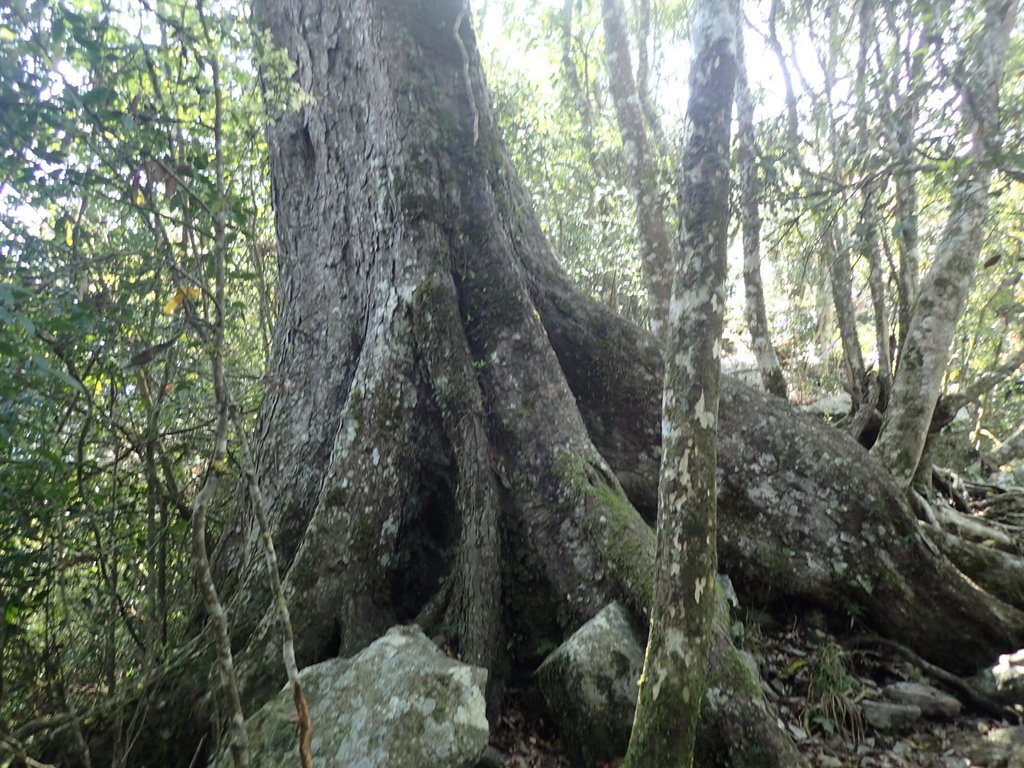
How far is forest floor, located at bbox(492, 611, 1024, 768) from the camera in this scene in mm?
4148

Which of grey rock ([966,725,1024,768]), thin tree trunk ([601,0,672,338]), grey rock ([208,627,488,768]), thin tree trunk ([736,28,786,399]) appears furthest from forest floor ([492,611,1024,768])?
thin tree trunk ([601,0,672,338])

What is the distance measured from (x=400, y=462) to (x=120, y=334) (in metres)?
2.09

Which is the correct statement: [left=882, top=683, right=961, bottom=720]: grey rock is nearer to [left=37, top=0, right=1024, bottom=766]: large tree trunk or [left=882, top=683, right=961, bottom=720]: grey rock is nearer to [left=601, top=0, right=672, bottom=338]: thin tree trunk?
[left=37, top=0, right=1024, bottom=766]: large tree trunk

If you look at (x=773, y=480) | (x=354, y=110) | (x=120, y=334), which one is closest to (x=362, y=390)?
(x=120, y=334)

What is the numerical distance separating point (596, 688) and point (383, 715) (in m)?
1.14

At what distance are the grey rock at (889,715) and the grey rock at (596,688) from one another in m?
1.69

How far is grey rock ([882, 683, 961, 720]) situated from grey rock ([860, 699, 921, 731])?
83 mm

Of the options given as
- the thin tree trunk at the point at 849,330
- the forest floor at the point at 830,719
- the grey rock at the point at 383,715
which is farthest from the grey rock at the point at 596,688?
the thin tree trunk at the point at 849,330

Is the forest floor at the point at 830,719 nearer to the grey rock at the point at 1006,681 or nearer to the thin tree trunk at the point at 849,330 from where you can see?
the grey rock at the point at 1006,681

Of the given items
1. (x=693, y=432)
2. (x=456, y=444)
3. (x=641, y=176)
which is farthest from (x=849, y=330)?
(x=693, y=432)

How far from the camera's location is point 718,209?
340 centimetres

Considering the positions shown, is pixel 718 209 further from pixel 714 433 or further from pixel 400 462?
pixel 400 462

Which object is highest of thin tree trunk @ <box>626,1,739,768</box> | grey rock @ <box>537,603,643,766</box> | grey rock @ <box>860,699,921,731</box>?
thin tree trunk @ <box>626,1,739,768</box>

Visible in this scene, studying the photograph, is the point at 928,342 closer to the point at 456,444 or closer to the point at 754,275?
the point at 754,275
